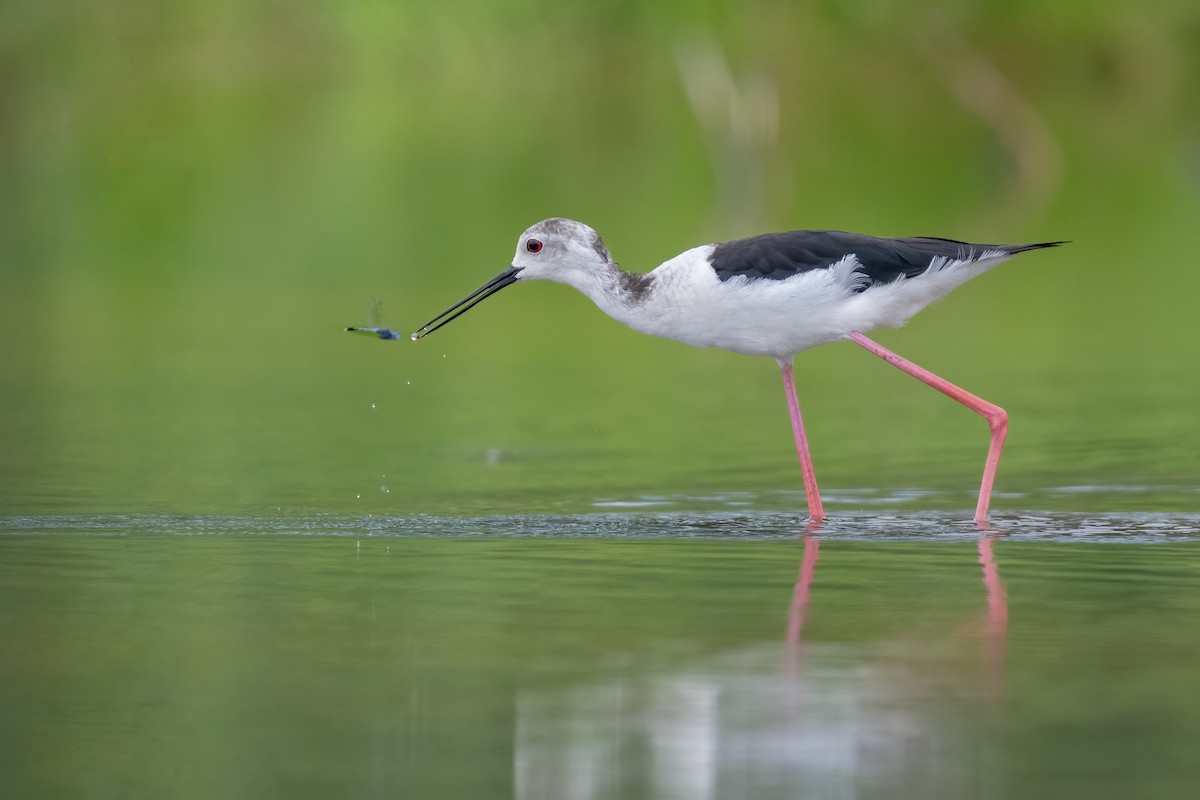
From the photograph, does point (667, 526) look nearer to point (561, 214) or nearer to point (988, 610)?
point (988, 610)

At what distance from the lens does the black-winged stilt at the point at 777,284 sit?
35.0 ft

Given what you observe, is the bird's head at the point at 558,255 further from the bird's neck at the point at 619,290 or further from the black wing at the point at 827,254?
the black wing at the point at 827,254

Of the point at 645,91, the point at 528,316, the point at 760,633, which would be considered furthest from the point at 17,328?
the point at 645,91

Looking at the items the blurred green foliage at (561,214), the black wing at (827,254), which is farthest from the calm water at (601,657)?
the blurred green foliage at (561,214)

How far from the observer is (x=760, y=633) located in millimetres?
8031

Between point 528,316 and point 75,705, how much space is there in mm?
15235

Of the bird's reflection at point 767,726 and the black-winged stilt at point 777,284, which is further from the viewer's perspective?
the black-winged stilt at point 777,284

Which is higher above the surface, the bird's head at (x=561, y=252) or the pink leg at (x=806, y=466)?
the bird's head at (x=561, y=252)

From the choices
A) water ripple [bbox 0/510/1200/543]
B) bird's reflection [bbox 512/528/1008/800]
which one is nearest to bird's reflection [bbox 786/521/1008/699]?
bird's reflection [bbox 512/528/1008/800]

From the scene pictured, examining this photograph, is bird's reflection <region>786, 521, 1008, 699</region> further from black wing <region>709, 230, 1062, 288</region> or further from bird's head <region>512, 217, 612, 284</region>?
bird's head <region>512, 217, 612, 284</region>

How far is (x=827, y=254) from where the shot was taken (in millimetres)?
10758

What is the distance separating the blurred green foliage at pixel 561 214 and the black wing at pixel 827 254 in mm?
1368

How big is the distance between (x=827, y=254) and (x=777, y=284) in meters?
0.31

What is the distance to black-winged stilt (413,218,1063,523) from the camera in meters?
10.7
